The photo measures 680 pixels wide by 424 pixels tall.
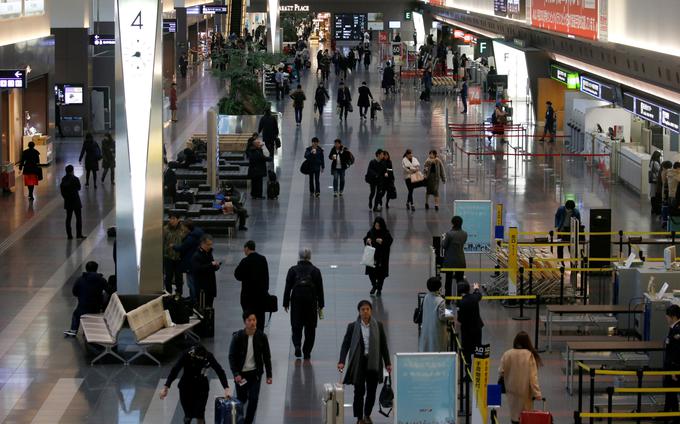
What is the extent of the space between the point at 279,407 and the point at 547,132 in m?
27.3

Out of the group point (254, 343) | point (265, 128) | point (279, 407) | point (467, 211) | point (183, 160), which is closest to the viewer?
point (254, 343)

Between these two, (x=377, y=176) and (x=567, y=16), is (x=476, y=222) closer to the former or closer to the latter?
(x=377, y=176)

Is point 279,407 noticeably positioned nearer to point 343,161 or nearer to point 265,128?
point 343,161

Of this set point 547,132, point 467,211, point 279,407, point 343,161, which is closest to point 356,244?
point 467,211

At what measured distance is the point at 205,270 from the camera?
1730cm

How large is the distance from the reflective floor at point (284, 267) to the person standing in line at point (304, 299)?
1.05 ft

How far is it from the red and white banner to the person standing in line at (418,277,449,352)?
58.3ft

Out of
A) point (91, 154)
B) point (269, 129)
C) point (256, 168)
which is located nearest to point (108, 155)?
point (91, 154)

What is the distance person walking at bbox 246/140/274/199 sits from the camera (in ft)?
90.9

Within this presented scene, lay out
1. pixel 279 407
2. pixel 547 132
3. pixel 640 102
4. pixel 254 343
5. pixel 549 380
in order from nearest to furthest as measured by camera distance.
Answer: pixel 254 343 < pixel 279 407 < pixel 549 380 < pixel 640 102 < pixel 547 132

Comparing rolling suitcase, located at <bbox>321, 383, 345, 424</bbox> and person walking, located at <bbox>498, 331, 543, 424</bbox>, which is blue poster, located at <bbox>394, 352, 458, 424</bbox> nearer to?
rolling suitcase, located at <bbox>321, 383, 345, 424</bbox>

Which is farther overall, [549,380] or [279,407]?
[549,380]

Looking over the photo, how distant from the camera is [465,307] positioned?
15.2 metres

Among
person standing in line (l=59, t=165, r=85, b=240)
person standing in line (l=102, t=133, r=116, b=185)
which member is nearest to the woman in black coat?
person standing in line (l=59, t=165, r=85, b=240)
